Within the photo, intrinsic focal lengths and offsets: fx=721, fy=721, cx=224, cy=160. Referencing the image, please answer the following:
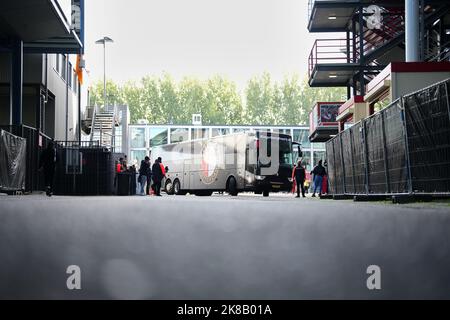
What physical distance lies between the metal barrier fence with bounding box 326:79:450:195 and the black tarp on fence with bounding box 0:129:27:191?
1018cm

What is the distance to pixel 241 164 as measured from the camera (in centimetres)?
3631

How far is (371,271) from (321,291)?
0.87 m

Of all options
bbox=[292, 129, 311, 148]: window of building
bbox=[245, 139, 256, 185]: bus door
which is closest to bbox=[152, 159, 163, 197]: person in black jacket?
bbox=[245, 139, 256, 185]: bus door

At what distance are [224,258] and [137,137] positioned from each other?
7851 cm

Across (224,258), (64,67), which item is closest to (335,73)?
(64,67)

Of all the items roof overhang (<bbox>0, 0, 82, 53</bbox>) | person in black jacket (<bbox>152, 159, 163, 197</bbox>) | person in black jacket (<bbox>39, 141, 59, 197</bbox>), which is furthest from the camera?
person in black jacket (<bbox>152, 159, 163, 197</bbox>)

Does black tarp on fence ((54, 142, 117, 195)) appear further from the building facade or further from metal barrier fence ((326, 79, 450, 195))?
the building facade

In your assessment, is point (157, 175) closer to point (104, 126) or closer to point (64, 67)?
point (64, 67)

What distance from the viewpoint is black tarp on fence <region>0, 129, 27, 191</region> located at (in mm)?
21031

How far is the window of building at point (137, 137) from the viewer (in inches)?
3246

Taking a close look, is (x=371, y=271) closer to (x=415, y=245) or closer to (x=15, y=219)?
(x=415, y=245)

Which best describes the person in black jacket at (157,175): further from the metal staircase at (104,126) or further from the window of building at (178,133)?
the window of building at (178,133)

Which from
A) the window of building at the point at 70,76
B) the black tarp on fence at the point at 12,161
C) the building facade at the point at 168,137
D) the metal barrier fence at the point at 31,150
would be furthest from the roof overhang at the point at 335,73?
the building facade at the point at 168,137

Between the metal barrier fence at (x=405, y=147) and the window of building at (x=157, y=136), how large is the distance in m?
62.0
